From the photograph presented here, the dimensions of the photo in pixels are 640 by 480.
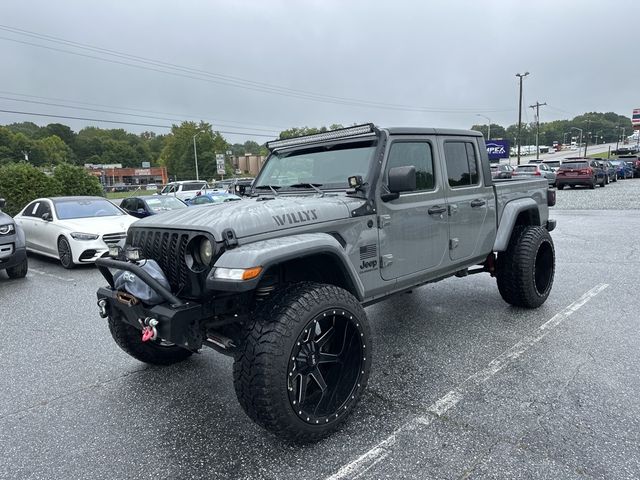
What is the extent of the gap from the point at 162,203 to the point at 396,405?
1144 centimetres

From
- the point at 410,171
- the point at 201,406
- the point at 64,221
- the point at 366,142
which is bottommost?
the point at 201,406

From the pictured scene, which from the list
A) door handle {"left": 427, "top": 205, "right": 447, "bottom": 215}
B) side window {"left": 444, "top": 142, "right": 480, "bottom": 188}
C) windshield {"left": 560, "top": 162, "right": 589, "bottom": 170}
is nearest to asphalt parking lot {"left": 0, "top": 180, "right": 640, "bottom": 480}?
door handle {"left": 427, "top": 205, "right": 447, "bottom": 215}

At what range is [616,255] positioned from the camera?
26.3 feet

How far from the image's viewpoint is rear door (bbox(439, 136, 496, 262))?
13.7 feet

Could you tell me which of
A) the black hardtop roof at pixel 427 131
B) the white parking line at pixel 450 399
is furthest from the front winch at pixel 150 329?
the black hardtop roof at pixel 427 131

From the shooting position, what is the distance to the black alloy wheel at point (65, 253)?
8609mm

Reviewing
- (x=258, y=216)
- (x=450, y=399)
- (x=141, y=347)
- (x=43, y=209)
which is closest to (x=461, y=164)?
(x=450, y=399)

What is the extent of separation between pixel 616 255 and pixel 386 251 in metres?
6.54

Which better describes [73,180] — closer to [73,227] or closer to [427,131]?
[73,227]

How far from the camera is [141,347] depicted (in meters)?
3.72

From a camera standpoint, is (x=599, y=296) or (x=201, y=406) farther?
(x=599, y=296)

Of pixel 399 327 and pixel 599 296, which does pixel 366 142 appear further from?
pixel 599 296

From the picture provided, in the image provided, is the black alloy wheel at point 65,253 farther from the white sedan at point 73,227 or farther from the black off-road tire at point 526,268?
the black off-road tire at point 526,268

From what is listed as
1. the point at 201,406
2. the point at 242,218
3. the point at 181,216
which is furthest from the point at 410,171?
the point at 201,406
